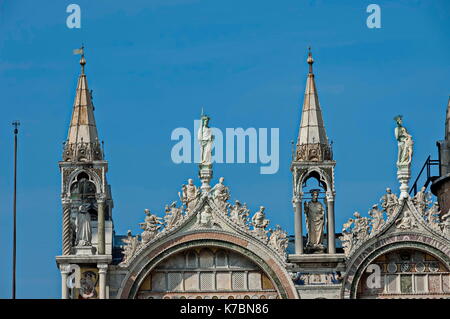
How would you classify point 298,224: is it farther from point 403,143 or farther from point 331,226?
point 403,143

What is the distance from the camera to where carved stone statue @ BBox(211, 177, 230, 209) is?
178 feet

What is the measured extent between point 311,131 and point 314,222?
220 centimetres

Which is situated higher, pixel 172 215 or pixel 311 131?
pixel 311 131

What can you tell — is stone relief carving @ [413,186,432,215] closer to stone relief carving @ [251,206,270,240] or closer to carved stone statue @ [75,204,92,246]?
stone relief carving @ [251,206,270,240]

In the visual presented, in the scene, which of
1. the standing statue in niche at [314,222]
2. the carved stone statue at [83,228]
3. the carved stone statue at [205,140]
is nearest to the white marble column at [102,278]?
the carved stone statue at [83,228]

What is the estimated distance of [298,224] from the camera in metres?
54.5

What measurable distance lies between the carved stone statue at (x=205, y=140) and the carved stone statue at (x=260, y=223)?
5.59 ft

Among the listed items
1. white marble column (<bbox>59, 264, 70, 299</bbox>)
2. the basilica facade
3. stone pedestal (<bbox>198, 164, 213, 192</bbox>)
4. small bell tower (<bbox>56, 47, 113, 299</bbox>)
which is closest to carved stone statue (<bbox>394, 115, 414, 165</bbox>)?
the basilica facade

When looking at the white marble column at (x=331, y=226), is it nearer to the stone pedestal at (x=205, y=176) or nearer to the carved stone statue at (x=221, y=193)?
the carved stone statue at (x=221, y=193)

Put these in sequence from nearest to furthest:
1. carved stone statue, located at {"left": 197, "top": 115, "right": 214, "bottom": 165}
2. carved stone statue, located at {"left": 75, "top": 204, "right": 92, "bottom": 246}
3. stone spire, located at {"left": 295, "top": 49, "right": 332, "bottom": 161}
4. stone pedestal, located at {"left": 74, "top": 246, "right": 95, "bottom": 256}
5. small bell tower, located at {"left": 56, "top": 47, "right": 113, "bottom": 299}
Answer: small bell tower, located at {"left": 56, "top": 47, "right": 113, "bottom": 299} → stone pedestal, located at {"left": 74, "top": 246, "right": 95, "bottom": 256} → carved stone statue, located at {"left": 75, "top": 204, "right": 92, "bottom": 246} → carved stone statue, located at {"left": 197, "top": 115, "right": 214, "bottom": 165} → stone spire, located at {"left": 295, "top": 49, "right": 332, "bottom": 161}

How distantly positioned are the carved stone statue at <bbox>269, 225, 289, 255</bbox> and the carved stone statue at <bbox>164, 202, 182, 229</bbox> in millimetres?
2267

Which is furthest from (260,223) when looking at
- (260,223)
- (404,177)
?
(404,177)

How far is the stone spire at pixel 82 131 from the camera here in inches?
2146
